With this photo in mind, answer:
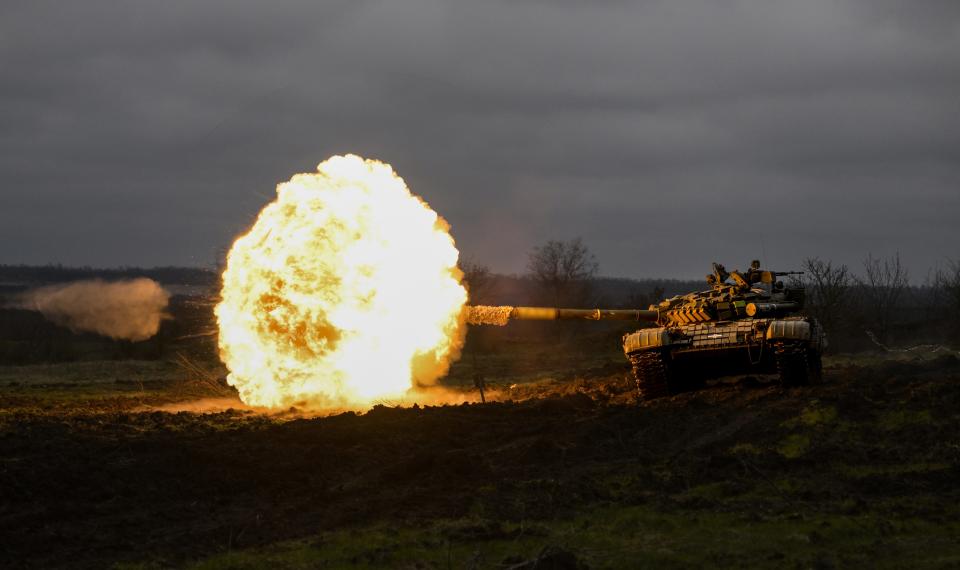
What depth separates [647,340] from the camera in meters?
23.0

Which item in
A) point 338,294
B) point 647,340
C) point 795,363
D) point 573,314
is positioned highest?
point 338,294

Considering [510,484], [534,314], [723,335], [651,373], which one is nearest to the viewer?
[510,484]

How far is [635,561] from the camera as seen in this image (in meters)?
11.5

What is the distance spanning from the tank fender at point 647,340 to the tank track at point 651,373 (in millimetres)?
229

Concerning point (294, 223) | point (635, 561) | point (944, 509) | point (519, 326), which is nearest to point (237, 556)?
point (635, 561)

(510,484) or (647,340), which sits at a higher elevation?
(647,340)

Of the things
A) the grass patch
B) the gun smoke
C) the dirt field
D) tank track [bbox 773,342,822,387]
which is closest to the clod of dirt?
the dirt field

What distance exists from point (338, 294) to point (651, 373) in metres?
7.21

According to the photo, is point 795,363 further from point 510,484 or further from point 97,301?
point 97,301

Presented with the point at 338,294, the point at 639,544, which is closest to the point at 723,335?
the point at 338,294

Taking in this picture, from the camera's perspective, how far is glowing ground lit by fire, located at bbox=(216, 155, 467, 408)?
23688 millimetres

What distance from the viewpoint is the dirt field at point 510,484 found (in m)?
12.1

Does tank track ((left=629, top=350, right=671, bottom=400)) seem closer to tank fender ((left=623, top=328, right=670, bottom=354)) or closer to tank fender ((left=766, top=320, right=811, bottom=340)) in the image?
tank fender ((left=623, top=328, right=670, bottom=354))

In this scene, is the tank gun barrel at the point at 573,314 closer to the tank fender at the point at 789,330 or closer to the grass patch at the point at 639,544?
the tank fender at the point at 789,330
